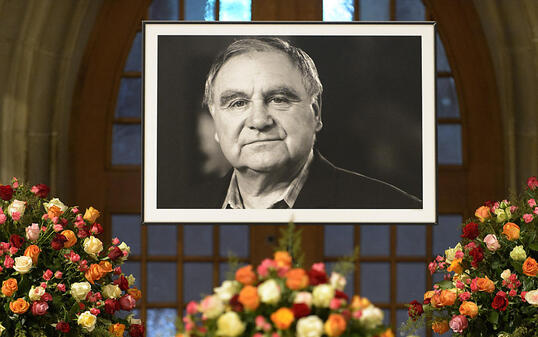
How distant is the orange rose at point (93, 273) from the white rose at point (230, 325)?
1.39 meters

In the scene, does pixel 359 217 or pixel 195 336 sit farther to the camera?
pixel 359 217

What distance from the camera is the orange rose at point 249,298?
1619 millimetres

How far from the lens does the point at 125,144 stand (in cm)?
421

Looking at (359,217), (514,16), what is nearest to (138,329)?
(359,217)

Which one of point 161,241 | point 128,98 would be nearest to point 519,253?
point 161,241

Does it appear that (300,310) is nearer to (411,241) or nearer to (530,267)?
(530,267)

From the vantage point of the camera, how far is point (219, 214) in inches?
148

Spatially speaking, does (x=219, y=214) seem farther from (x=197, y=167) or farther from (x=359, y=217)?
(x=359, y=217)

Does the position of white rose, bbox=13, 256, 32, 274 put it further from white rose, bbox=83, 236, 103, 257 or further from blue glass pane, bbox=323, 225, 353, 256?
blue glass pane, bbox=323, 225, 353, 256

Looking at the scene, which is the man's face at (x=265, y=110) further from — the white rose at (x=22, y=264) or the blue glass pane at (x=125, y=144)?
the white rose at (x=22, y=264)

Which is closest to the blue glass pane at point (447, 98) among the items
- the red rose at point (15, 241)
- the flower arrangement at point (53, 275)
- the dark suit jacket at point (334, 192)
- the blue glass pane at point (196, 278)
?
the dark suit jacket at point (334, 192)

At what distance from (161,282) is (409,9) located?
1993 mm

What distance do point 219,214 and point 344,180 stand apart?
635mm

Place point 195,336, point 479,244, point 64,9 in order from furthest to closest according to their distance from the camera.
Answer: point 64,9 < point 479,244 < point 195,336
